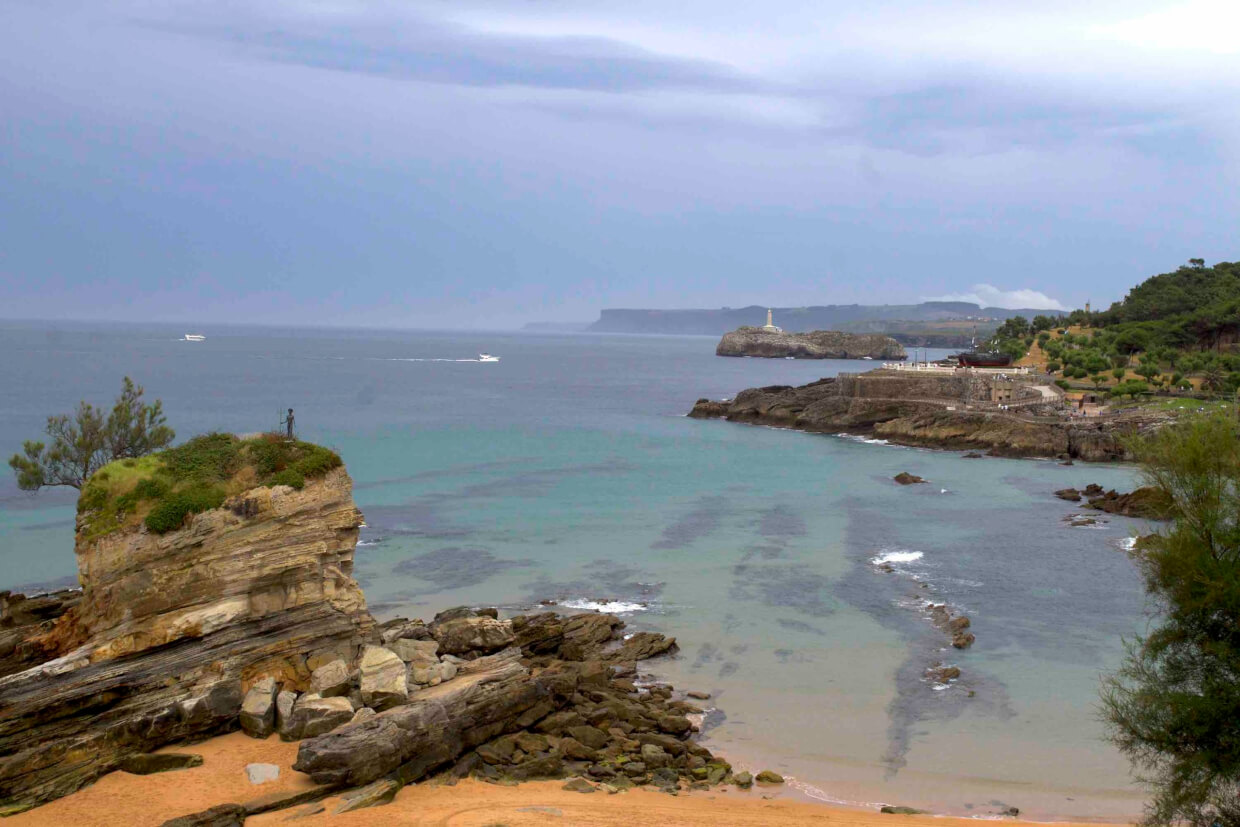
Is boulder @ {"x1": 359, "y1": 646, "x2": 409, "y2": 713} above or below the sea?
above

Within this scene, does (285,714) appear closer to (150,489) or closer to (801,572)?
(150,489)

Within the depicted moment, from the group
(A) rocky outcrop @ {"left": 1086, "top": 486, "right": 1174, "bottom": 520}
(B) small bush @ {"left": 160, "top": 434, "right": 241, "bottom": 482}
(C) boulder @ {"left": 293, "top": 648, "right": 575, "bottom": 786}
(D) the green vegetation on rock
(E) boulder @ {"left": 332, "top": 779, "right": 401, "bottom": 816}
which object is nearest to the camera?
(E) boulder @ {"left": 332, "top": 779, "right": 401, "bottom": 816}

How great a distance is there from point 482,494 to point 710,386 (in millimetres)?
73520

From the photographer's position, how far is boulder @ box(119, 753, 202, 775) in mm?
12906

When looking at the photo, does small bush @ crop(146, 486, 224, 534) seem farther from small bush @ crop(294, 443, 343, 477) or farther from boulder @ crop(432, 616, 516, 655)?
boulder @ crop(432, 616, 516, 655)

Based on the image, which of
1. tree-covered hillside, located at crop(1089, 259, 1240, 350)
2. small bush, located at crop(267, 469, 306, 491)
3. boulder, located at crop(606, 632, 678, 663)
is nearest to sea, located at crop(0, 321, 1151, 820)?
boulder, located at crop(606, 632, 678, 663)

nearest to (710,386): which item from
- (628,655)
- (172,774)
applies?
(628,655)

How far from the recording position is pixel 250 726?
45.6 ft

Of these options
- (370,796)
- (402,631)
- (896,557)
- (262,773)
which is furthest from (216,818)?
(896,557)

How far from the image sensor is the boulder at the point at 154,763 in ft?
42.3

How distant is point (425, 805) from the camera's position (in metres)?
12.2

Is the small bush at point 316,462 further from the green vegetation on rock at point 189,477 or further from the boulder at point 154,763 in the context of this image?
the boulder at point 154,763

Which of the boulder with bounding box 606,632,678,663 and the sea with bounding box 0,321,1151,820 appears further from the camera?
the boulder with bounding box 606,632,678,663

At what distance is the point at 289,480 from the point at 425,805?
5722 millimetres
